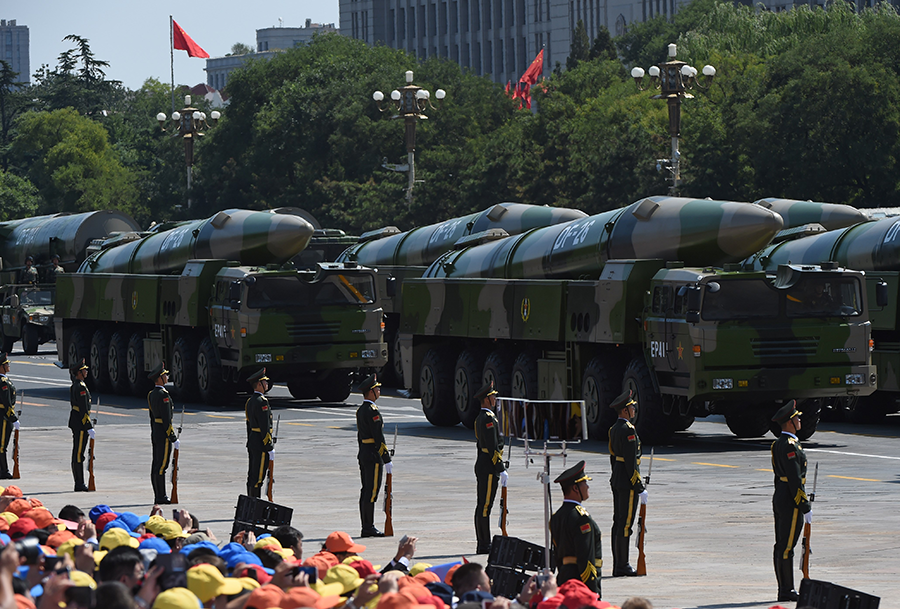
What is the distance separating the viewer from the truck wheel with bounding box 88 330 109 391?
38.7 meters

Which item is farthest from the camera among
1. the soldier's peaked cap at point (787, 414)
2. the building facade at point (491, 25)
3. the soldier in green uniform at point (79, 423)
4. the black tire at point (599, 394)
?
the building facade at point (491, 25)

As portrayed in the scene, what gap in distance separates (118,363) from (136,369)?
2.97ft

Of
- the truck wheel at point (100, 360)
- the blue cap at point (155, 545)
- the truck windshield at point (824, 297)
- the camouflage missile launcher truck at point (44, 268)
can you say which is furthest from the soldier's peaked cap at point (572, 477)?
the camouflage missile launcher truck at point (44, 268)

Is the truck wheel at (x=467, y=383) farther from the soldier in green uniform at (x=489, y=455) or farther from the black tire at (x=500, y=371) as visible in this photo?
the soldier in green uniform at (x=489, y=455)

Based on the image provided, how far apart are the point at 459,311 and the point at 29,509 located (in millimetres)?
16934

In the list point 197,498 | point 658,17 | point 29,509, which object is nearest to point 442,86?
point 658,17

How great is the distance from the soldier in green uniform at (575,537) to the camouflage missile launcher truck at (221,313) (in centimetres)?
1931

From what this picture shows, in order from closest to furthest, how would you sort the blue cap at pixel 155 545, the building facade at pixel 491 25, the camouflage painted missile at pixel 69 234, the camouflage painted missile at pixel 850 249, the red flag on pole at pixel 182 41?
the blue cap at pixel 155 545
the camouflage painted missile at pixel 850 249
the camouflage painted missile at pixel 69 234
the red flag on pole at pixel 182 41
the building facade at pixel 491 25

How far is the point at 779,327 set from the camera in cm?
2394

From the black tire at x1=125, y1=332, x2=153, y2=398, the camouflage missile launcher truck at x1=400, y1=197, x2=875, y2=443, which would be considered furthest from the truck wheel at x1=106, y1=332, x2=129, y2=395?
the camouflage missile launcher truck at x1=400, y1=197, x2=875, y2=443

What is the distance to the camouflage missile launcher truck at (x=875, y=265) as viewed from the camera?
27.5 m

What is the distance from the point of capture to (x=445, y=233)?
37344mm

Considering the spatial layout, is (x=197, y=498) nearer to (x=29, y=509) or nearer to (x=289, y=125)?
(x=29, y=509)

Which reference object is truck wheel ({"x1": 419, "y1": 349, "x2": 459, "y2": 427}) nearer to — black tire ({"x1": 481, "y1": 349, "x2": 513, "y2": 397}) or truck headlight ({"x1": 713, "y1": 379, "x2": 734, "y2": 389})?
black tire ({"x1": 481, "y1": 349, "x2": 513, "y2": 397})
